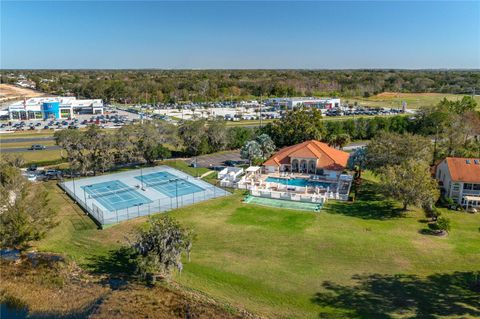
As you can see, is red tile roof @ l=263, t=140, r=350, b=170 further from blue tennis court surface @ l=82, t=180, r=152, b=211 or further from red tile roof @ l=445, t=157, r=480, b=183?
blue tennis court surface @ l=82, t=180, r=152, b=211

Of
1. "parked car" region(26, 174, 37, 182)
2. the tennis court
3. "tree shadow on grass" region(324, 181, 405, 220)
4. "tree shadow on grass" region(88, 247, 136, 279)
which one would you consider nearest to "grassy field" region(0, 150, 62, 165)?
"parked car" region(26, 174, 37, 182)

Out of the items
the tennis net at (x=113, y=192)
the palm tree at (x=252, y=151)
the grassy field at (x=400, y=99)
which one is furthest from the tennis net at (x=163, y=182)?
the grassy field at (x=400, y=99)

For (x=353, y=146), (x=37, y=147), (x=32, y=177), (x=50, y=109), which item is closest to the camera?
(x=32, y=177)

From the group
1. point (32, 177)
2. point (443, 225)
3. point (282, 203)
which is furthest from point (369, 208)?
point (32, 177)

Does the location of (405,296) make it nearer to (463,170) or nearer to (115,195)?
(463,170)

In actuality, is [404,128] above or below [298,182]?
above

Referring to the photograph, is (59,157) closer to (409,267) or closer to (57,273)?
(57,273)
